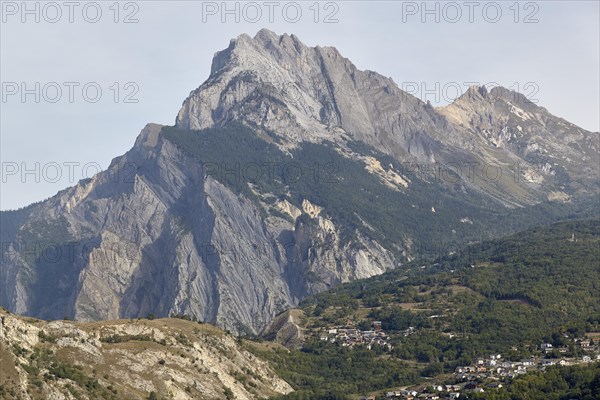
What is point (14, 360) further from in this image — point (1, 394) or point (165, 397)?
point (165, 397)

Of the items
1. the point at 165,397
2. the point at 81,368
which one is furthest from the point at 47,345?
the point at 165,397

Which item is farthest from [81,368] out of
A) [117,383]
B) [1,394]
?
[1,394]

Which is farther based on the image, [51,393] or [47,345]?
[47,345]

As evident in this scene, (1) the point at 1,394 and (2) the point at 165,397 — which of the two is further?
(2) the point at 165,397

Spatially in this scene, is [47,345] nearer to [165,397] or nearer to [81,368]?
[81,368]

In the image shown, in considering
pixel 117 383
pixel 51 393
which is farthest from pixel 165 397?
pixel 51 393

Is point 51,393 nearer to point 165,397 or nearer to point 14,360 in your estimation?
point 14,360

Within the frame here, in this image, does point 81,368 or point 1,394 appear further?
point 81,368
